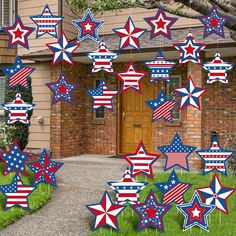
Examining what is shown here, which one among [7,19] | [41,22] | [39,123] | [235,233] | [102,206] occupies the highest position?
[7,19]

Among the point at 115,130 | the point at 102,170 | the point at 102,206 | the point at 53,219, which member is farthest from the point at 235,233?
the point at 115,130

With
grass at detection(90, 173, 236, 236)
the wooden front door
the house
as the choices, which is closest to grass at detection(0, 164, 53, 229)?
grass at detection(90, 173, 236, 236)

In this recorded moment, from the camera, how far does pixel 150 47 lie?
11.9m

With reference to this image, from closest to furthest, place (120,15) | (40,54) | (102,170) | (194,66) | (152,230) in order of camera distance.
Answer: (152,230)
(102,170)
(194,66)
(40,54)
(120,15)

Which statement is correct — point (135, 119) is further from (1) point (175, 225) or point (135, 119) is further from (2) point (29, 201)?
(1) point (175, 225)

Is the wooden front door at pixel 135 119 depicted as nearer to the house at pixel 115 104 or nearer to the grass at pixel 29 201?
the house at pixel 115 104

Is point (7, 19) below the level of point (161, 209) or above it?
above

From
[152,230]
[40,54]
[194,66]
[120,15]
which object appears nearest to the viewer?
[152,230]

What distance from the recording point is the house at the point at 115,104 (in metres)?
13.0

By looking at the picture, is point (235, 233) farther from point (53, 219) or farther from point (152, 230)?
point (53, 219)

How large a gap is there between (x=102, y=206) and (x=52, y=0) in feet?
31.7

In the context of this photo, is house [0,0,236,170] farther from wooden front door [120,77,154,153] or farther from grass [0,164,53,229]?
grass [0,164,53,229]

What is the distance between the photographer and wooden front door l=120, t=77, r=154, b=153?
1420cm

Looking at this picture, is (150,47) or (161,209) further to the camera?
(150,47)
